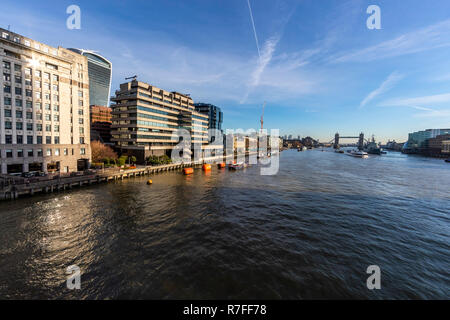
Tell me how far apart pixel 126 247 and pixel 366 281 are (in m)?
23.0

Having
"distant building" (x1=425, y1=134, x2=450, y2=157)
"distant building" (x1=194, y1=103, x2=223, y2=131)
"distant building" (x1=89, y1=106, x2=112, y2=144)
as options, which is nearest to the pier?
"distant building" (x1=89, y1=106, x2=112, y2=144)

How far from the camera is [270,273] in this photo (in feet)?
50.7

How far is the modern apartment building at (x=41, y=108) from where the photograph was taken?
4353 centimetres

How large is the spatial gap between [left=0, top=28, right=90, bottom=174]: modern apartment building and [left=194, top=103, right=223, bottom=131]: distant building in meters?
116

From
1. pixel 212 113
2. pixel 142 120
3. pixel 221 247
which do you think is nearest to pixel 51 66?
pixel 142 120

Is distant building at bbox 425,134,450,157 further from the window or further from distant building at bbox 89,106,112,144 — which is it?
distant building at bbox 89,106,112,144

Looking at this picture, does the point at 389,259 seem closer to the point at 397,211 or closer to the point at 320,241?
the point at 320,241

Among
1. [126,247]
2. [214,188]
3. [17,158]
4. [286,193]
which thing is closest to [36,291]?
[126,247]

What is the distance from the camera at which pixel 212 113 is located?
17975 centimetres

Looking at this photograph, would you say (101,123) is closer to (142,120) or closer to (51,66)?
(142,120)

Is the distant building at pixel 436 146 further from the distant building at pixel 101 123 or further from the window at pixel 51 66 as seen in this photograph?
the distant building at pixel 101 123

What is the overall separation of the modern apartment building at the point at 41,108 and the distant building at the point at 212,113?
116 meters

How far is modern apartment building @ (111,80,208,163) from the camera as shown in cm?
7544

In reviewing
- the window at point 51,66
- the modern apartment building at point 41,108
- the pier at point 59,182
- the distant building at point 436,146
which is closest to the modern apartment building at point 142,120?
the modern apartment building at point 41,108
